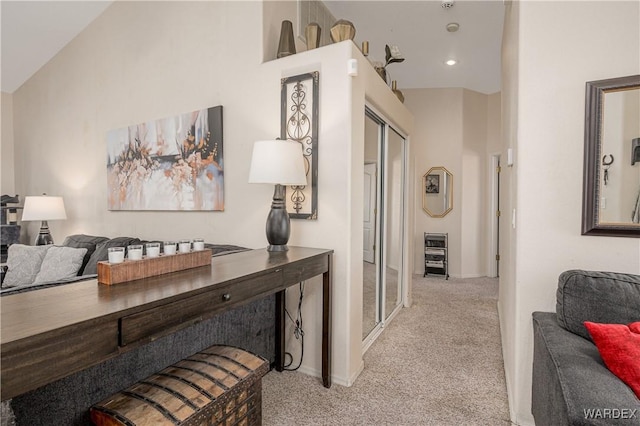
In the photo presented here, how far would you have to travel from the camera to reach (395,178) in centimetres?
346

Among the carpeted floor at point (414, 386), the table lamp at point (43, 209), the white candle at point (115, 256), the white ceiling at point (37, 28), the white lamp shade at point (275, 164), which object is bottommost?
the carpeted floor at point (414, 386)

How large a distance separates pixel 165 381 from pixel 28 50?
491 centimetres

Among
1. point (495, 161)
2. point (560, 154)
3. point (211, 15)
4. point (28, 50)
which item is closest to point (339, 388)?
point (560, 154)

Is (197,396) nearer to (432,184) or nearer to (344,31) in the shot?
(344,31)

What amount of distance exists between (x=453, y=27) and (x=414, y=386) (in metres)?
3.50

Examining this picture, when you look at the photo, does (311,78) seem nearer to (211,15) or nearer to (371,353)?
(211,15)

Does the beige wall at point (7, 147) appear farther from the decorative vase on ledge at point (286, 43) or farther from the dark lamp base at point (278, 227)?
the dark lamp base at point (278, 227)

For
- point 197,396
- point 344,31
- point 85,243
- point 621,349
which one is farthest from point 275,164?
point 85,243

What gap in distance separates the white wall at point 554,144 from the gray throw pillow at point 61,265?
3247mm

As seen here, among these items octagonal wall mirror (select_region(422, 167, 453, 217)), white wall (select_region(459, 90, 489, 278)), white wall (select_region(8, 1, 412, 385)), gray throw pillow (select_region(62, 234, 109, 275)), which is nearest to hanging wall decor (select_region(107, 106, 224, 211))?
white wall (select_region(8, 1, 412, 385))

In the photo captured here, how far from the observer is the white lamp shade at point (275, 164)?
203cm

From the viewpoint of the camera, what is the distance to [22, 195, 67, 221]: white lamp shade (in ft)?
12.8

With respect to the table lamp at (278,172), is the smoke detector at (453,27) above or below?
above

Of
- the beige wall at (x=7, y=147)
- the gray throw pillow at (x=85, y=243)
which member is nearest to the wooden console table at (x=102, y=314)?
the gray throw pillow at (x=85, y=243)
